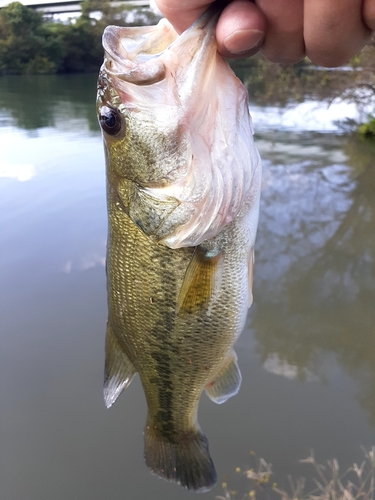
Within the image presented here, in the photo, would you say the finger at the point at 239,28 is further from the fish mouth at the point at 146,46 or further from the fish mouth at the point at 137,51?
the fish mouth at the point at 137,51

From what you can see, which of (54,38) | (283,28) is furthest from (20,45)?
(283,28)

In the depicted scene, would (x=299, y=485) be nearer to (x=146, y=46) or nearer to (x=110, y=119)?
(x=110, y=119)

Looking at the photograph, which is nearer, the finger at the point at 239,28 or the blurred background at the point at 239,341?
the finger at the point at 239,28

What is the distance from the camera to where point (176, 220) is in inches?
44.9

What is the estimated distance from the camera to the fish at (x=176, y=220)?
40.6 inches

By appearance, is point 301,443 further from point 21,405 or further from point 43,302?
point 43,302

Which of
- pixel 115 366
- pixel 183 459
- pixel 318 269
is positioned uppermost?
pixel 115 366

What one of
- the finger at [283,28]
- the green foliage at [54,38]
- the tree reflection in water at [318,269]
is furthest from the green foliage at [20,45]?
the finger at [283,28]

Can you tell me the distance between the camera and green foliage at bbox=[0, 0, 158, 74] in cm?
2962

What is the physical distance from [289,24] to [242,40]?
0.57ft

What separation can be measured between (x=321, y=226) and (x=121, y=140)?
580 cm

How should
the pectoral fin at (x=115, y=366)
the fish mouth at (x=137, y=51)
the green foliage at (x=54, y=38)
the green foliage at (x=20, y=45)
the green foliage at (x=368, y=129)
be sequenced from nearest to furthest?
1. the fish mouth at (x=137, y=51)
2. the pectoral fin at (x=115, y=366)
3. the green foliage at (x=368, y=129)
4. the green foliage at (x=20, y=45)
5. the green foliage at (x=54, y=38)

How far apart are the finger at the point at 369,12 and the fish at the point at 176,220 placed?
1.08 ft

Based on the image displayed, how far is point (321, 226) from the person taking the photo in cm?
641
